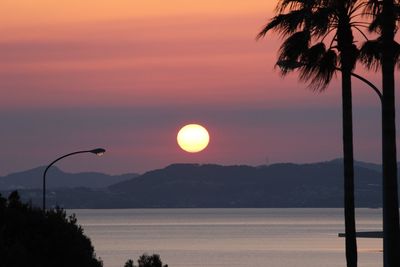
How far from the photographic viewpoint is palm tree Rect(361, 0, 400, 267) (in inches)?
1393

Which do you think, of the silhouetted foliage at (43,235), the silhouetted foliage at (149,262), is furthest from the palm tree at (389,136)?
the silhouetted foliage at (149,262)

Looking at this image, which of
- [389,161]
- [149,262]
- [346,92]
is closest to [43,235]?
[149,262]

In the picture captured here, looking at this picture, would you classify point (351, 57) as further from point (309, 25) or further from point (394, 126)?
point (394, 126)

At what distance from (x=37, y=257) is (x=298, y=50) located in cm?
1155

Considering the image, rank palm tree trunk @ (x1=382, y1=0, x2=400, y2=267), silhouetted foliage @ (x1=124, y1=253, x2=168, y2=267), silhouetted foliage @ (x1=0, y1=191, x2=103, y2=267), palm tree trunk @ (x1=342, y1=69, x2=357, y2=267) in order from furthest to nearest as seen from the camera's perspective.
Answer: silhouetted foliage @ (x1=124, y1=253, x2=168, y2=267) < silhouetted foliage @ (x1=0, y1=191, x2=103, y2=267) < palm tree trunk @ (x1=342, y1=69, x2=357, y2=267) < palm tree trunk @ (x1=382, y1=0, x2=400, y2=267)

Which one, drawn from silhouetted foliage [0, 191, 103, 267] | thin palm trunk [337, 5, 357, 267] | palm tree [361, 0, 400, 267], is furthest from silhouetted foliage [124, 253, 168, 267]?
palm tree [361, 0, 400, 267]

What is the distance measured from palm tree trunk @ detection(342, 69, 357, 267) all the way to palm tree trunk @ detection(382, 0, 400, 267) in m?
5.87

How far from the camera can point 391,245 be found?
1388 inches

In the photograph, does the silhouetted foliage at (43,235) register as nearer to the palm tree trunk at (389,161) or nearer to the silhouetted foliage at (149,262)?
the silhouetted foliage at (149,262)

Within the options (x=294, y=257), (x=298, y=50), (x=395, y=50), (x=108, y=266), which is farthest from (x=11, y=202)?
(x=294, y=257)

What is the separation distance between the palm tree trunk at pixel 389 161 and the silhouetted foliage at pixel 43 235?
12819 millimetres

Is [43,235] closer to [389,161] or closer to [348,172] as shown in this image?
[348,172]

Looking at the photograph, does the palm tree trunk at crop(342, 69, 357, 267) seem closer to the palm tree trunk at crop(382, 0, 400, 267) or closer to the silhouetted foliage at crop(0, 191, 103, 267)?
the palm tree trunk at crop(382, 0, 400, 267)

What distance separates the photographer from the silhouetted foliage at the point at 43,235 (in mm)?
44156
